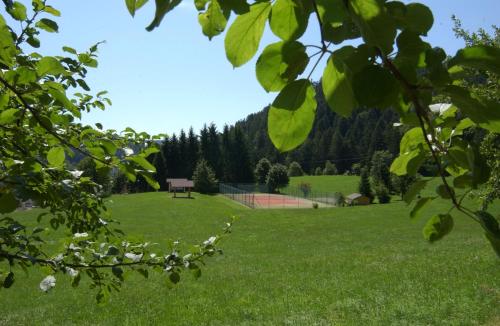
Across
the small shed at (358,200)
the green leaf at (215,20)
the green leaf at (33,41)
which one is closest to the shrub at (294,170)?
Result: the small shed at (358,200)

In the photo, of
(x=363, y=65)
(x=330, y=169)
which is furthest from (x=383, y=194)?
(x=363, y=65)

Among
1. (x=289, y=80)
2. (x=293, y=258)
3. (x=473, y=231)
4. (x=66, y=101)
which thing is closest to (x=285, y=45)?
(x=289, y=80)

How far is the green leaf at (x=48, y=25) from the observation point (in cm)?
199

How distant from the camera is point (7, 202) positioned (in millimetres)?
1204

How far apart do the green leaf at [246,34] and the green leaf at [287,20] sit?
0.01 metres

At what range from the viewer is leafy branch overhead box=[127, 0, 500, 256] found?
0.44m

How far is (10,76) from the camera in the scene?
1.12m

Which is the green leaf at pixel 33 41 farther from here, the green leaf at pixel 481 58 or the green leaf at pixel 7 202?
the green leaf at pixel 481 58

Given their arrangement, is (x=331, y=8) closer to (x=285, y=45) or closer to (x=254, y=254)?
(x=285, y=45)

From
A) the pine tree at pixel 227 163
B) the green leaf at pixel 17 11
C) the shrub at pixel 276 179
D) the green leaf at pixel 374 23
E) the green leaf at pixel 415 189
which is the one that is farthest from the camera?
Answer: the pine tree at pixel 227 163

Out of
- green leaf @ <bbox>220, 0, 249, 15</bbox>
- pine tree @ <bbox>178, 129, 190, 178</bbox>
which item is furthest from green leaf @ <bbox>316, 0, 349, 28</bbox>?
pine tree @ <bbox>178, 129, 190, 178</bbox>

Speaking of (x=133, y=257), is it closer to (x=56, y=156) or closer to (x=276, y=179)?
(x=56, y=156)

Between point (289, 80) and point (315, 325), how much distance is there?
7359mm

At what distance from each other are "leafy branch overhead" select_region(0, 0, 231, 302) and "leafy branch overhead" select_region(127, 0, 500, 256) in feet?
2.15
